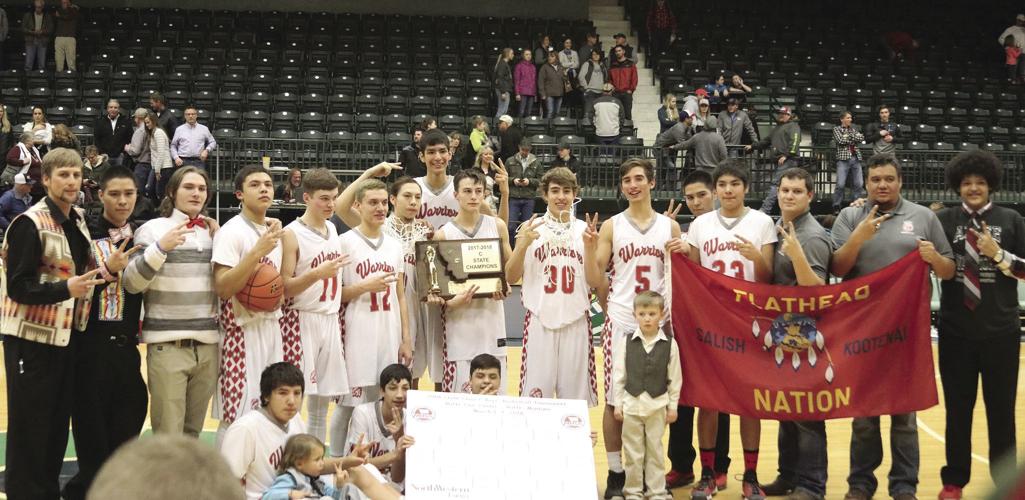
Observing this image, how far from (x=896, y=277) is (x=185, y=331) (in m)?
3.82

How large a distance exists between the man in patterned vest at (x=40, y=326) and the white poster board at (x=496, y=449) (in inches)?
67.3

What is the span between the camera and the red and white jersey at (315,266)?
5691mm

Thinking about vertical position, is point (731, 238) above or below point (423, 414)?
above

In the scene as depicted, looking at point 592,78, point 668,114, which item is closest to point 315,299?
point 668,114

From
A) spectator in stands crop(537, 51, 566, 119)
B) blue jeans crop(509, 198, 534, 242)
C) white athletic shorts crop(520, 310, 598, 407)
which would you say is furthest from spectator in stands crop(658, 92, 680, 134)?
white athletic shorts crop(520, 310, 598, 407)

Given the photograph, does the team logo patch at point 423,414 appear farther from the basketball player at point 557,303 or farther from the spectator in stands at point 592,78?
the spectator in stands at point 592,78

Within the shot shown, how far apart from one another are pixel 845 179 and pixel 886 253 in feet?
35.1

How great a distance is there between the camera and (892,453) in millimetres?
5781

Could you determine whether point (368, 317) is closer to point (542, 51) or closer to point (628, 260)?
point (628, 260)

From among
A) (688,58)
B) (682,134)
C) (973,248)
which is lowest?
(973,248)

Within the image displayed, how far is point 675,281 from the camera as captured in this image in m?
5.86

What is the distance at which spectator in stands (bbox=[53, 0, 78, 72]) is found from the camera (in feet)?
61.3

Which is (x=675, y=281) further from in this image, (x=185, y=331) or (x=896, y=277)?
(x=185, y=331)

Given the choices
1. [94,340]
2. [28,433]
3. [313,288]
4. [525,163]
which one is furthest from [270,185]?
[525,163]
